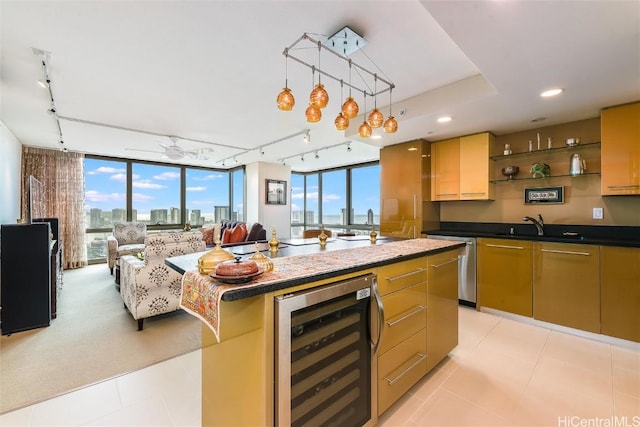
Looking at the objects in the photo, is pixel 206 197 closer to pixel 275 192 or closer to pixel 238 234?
pixel 275 192

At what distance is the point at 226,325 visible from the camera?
116cm

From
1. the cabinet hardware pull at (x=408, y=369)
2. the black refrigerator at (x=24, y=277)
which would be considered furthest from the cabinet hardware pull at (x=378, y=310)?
the black refrigerator at (x=24, y=277)

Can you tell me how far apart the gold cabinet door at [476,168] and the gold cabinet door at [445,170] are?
0.07m

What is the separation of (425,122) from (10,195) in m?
5.97

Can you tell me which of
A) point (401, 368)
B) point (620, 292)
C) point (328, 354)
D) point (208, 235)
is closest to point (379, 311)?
point (328, 354)

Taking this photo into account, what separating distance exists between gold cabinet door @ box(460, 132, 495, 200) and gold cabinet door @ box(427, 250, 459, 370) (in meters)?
1.64

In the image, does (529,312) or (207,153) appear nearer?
(529,312)

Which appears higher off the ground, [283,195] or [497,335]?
[283,195]

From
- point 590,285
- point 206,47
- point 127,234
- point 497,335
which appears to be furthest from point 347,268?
point 127,234

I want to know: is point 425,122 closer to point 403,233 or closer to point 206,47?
point 403,233

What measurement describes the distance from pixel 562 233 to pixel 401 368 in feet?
9.48

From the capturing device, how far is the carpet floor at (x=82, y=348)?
6.40 ft

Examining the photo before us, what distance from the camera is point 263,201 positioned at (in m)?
6.72

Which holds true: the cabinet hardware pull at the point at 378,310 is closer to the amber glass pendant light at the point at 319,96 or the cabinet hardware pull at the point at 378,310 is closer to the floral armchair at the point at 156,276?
the amber glass pendant light at the point at 319,96
